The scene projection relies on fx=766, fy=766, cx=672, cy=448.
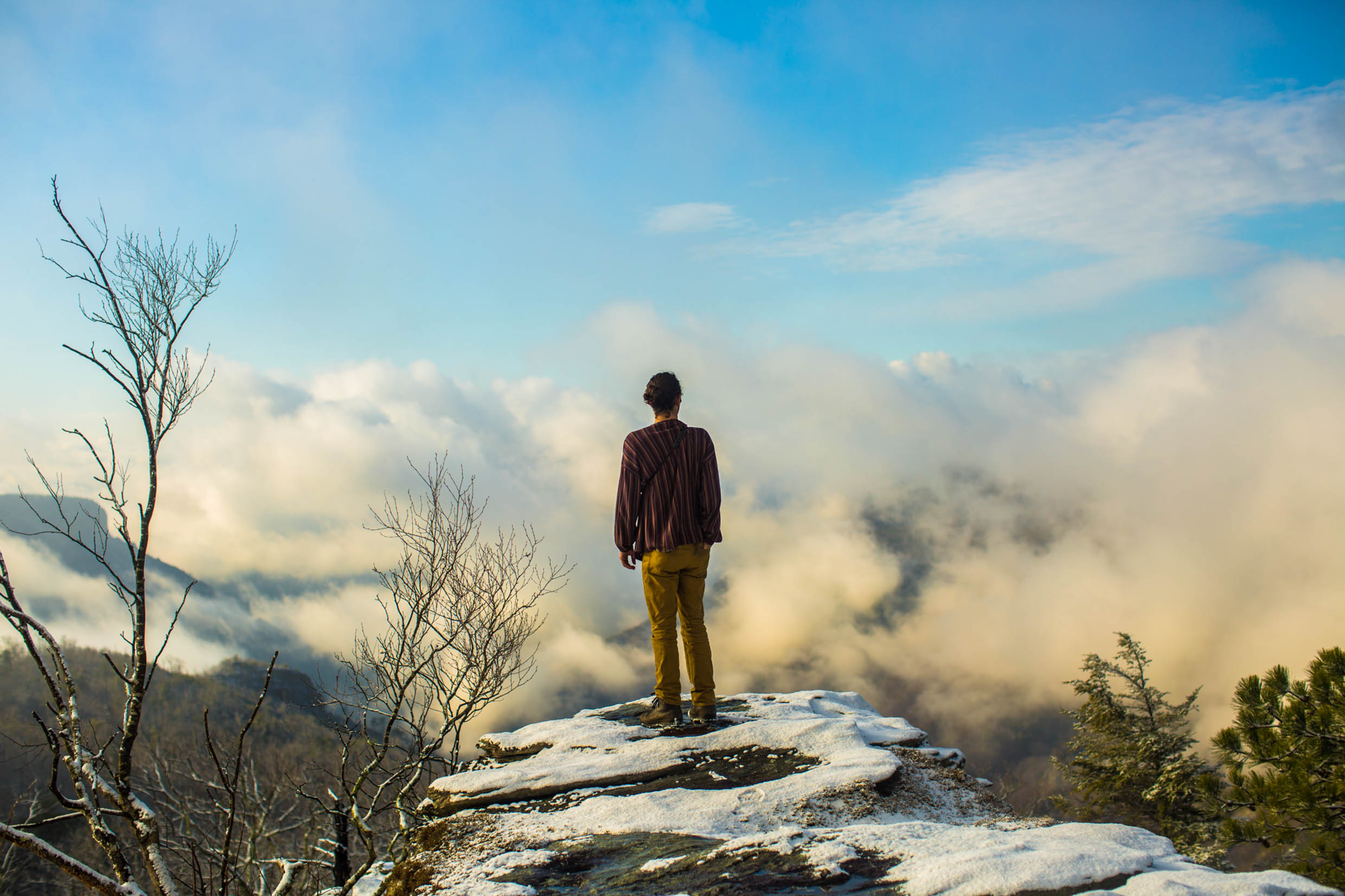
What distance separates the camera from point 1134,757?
16.5m

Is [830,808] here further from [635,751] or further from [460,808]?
[460,808]

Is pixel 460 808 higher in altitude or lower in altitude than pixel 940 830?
higher

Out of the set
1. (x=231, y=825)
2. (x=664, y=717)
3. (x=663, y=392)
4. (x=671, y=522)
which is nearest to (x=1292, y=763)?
(x=664, y=717)

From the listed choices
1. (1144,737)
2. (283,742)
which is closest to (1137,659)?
(1144,737)

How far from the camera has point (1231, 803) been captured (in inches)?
314

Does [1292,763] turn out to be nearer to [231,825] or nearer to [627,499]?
[627,499]

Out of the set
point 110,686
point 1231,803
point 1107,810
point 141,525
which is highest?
point 110,686

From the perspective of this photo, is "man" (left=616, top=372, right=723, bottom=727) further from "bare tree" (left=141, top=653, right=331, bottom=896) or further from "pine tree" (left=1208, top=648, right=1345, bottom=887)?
"pine tree" (left=1208, top=648, right=1345, bottom=887)

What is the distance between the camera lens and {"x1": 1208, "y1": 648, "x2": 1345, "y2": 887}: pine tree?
7.23m

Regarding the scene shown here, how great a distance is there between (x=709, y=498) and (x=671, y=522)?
337 millimetres

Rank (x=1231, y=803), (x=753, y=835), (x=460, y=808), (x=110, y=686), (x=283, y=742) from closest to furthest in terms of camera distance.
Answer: (x=753, y=835), (x=460, y=808), (x=1231, y=803), (x=283, y=742), (x=110, y=686)

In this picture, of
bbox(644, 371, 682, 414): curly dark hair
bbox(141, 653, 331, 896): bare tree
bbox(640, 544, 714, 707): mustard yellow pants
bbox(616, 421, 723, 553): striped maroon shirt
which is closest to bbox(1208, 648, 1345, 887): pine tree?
bbox(640, 544, 714, 707): mustard yellow pants

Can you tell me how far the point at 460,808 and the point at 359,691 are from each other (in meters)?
3.61

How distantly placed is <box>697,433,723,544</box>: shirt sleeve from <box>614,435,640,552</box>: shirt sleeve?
466 millimetres
